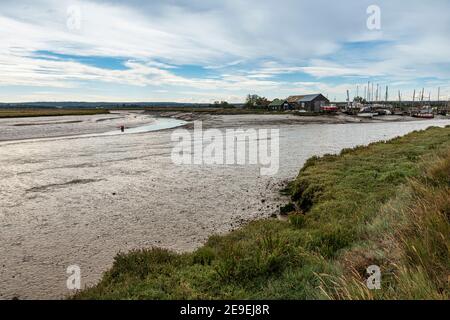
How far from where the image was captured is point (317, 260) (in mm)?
6742

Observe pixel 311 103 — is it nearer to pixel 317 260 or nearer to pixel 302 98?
pixel 302 98

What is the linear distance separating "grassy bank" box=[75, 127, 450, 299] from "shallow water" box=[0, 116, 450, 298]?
2.05 metres

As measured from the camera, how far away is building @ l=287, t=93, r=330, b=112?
12506 cm

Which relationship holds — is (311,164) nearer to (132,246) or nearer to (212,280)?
(132,246)

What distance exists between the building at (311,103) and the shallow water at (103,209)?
10517 cm

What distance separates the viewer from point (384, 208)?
8.71 meters

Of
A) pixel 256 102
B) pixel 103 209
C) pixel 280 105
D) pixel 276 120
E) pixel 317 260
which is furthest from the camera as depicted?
pixel 256 102

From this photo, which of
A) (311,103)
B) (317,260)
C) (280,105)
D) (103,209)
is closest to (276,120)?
(311,103)

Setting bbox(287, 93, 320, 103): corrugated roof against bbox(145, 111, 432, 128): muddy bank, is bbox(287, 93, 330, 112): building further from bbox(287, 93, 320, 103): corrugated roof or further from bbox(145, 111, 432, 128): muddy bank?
bbox(145, 111, 432, 128): muddy bank

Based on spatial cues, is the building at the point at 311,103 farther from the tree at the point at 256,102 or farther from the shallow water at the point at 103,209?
the shallow water at the point at 103,209

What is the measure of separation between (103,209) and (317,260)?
33.4 feet

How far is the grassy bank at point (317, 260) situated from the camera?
5.05 meters
